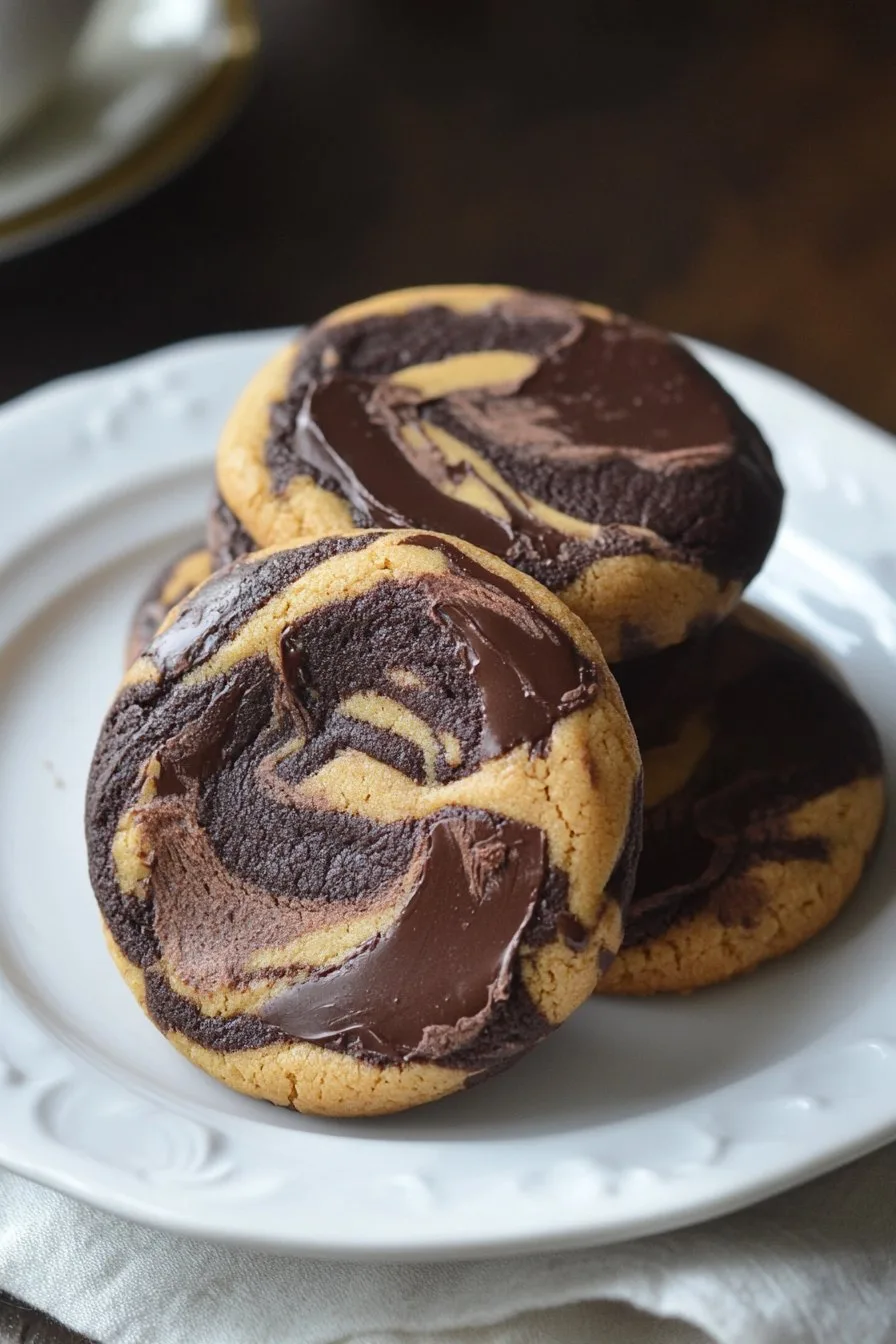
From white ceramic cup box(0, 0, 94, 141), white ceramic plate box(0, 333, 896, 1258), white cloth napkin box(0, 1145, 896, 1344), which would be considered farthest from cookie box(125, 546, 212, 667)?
white ceramic cup box(0, 0, 94, 141)

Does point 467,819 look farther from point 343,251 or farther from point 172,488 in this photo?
point 343,251

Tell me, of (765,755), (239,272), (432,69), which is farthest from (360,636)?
(432,69)

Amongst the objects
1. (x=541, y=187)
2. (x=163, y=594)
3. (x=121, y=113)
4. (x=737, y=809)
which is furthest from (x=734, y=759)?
(x=121, y=113)

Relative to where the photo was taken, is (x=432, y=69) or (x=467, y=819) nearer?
(x=467, y=819)

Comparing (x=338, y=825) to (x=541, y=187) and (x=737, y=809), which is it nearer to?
(x=737, y=809)

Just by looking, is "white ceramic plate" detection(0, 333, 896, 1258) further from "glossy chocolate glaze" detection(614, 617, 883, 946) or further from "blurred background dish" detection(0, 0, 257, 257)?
"blurred background dish" detection(0, 0, 257, 257)

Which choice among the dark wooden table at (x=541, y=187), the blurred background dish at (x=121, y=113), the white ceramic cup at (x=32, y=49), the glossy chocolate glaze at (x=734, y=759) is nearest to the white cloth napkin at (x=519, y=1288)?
the glossy chocolate glaze at (x=734, y=759)
